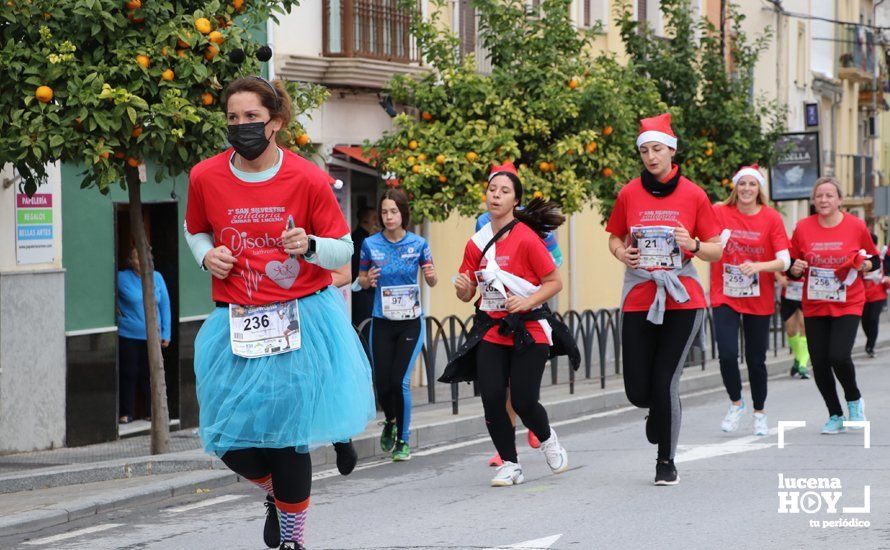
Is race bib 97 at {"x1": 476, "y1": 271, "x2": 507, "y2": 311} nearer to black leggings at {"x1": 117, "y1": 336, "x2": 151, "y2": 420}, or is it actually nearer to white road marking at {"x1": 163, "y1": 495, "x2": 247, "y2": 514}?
white road marking at {"x1": 163, "y1": 495, "x2": 247, "y2": 514}

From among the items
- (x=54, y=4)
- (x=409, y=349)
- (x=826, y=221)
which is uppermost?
(x=54, y=4)

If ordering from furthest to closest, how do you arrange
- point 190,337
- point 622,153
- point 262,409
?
1. point 622,153
2. point 190,337
3. point 262,409

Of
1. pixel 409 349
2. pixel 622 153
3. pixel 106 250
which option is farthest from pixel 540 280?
pixel 622 153

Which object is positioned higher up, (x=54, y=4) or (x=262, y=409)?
(x=54, y=4)

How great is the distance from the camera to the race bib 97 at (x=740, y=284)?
12336 mm

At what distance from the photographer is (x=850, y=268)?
486 inches

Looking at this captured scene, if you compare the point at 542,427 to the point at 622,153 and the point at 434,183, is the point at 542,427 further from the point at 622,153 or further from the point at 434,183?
the point at 622,153

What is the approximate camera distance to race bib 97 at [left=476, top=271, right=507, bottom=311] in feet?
32.4

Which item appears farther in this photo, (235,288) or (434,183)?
(434,183)

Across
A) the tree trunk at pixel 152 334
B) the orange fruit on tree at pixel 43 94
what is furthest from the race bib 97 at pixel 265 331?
the tree trunk at pixel 152 334

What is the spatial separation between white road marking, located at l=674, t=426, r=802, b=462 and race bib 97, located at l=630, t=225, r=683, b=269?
1835 millimetres

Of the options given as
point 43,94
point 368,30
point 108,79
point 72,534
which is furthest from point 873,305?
point 72,534

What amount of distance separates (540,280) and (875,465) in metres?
2.38

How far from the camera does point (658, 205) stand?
9.58 metres
